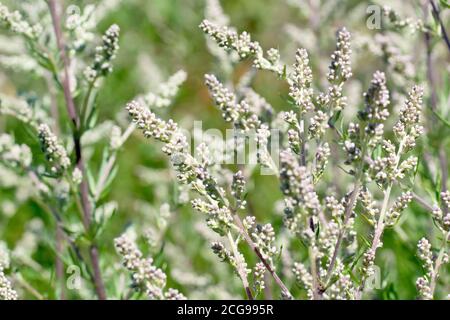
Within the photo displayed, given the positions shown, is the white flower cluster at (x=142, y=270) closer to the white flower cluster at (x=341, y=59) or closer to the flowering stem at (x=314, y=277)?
the flowering stem at (x=314, y=277)

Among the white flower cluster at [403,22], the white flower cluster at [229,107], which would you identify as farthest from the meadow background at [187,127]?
the white flower cluster at [403,22]

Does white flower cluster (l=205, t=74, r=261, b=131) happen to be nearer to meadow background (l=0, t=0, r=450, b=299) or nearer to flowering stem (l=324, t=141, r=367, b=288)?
meadow background (l=0, t=0, r=450, b=299)

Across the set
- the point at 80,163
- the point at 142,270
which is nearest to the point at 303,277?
the point at 142,270

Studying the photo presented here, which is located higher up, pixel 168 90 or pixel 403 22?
pixel 403 22

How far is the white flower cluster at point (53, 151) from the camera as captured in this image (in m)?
2.71

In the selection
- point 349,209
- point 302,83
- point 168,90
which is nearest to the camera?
point 349,209

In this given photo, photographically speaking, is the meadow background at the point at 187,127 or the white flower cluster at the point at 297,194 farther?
the meadow background at the point at 187,127

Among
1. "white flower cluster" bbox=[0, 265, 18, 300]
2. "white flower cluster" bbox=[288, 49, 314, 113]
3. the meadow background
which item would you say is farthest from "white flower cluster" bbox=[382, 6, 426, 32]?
"white flower cluster" bbox=[0, 265, 18, 300]

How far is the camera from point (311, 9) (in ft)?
16.0

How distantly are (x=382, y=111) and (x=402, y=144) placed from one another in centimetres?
33

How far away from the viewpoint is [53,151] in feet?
9.15

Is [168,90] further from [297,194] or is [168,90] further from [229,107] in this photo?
[297,194]

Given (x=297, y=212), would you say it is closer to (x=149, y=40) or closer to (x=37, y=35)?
(x=37, y=35)

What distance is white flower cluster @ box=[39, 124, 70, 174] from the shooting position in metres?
2.71
